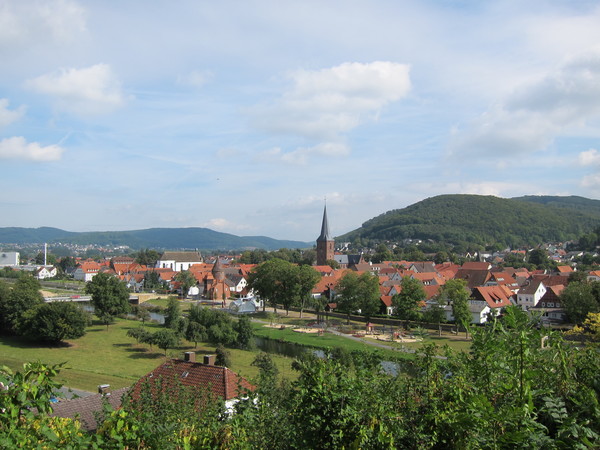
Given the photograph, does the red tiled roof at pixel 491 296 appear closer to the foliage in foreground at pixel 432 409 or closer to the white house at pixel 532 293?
the white house at pixel 532 293

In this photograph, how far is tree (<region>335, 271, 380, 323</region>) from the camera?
50.3m

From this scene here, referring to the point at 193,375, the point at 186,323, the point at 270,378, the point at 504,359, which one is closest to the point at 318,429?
the point at 504,359

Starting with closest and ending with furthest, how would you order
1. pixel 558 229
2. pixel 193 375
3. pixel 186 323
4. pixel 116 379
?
pixel 193 375, pixel 116 379, pixel 186 323, pixel 558 229

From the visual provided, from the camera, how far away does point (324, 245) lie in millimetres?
104062

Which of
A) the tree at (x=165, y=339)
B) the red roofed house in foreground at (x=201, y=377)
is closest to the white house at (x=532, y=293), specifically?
the tree at (x=165, y=339)

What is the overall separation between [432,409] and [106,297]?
45.7 meters

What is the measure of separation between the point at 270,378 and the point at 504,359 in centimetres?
488

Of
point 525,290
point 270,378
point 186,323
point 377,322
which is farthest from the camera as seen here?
point 525,290

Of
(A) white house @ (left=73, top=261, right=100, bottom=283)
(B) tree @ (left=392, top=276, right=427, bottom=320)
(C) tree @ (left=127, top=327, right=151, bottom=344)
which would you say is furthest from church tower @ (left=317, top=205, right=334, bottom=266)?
(C) tree @ (left=127, top=327, right=151, bottom=344)

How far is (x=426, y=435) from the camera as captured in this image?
4.97 metres

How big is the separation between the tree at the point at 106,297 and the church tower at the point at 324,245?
59.8 meters

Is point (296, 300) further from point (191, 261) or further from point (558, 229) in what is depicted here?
point (558, 229)

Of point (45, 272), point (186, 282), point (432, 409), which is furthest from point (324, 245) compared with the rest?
point (432, 409)

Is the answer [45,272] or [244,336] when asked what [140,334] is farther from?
[45,272]
